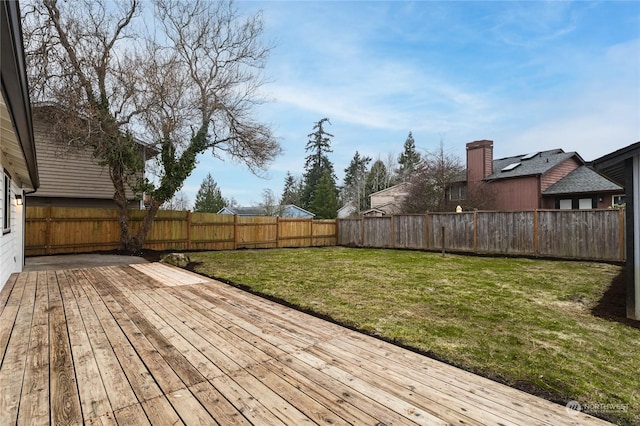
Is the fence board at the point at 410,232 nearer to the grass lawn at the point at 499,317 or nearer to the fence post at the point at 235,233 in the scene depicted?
the grass lawn at the point at 499,317

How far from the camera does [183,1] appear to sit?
10.5 meters

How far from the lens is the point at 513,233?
9.69 meters

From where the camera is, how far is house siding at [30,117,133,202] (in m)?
10.6

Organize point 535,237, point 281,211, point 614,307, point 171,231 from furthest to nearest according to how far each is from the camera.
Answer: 1. point 281,211
2. point 171,231
3. point 535,237
4. point 614,307

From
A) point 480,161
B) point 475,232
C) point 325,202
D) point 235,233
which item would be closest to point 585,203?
point 480,161

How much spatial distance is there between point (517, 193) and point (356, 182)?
69.1ft

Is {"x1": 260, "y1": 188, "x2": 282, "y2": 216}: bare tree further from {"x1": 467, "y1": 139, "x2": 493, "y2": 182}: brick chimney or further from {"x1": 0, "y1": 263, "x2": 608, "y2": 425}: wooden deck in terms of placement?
{"x1": 0, "y1": 263, "x2": 608, "y2": 425}: wooden deck

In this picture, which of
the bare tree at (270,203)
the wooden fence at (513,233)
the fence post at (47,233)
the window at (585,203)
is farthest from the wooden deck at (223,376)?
the bare tree at (270,203)

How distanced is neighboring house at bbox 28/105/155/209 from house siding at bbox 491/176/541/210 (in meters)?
16.7

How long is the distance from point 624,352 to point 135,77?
11.1m

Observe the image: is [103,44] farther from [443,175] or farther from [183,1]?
[443,175]

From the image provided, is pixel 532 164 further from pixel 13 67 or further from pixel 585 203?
pixel 13 67

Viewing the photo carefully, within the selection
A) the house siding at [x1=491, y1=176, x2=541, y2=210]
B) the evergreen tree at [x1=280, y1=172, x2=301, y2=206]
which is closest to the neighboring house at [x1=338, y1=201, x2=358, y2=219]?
the evergreen tree at [x1=280, y1=172, x2=301, y2=206]

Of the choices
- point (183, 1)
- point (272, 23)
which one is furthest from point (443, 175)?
point (183, 1)
